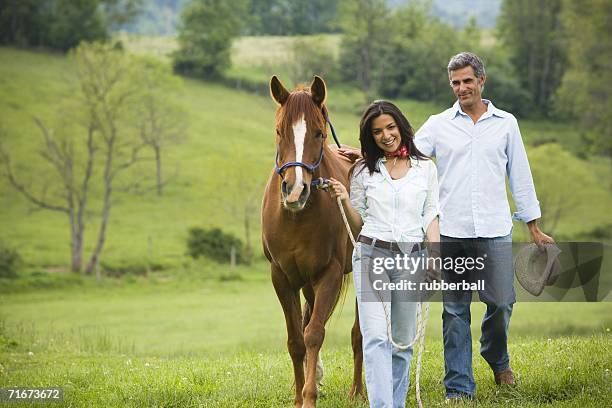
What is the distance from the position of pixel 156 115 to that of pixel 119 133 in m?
6.89

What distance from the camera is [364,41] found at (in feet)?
247

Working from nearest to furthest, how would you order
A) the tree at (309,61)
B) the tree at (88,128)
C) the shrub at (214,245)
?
the shrub at (214,245) < the tree at (88,128) < the tree at (309,61)

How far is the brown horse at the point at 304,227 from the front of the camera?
528cm

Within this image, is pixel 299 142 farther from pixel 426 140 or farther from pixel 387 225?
pixel 426 140

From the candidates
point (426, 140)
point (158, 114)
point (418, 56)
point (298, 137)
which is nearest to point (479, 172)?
→ point (426, 140)

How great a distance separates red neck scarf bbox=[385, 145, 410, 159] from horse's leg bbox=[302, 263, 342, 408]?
1.25 m

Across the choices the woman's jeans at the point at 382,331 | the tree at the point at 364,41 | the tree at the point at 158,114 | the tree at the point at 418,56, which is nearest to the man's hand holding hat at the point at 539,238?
the woman's jeans at the point at 382,331

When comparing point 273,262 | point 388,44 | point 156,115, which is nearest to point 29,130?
point 156,115

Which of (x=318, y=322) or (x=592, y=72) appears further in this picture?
(x=592, y=72)

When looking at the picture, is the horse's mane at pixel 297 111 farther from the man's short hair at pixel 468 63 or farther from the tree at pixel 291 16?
the tree at pixel 291 16

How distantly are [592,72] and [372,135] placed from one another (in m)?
56.1

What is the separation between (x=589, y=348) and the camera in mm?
6969

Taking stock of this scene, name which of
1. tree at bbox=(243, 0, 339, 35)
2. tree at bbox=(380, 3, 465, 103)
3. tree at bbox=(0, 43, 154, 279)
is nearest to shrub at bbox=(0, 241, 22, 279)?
tree at bbox=(0, 43, 154, 279)

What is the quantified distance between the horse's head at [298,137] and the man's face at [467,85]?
1.16 meters
